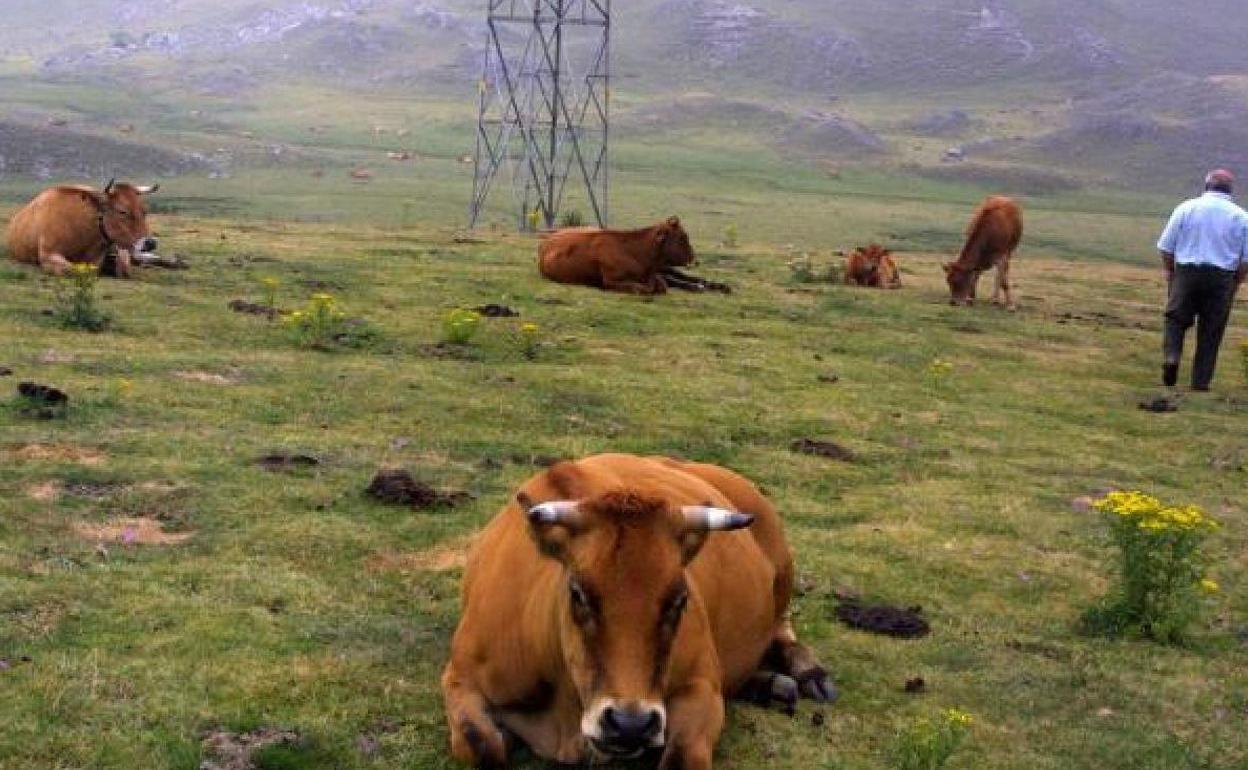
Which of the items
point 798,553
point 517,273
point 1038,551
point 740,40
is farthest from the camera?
point 740,40

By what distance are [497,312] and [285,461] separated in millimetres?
7657

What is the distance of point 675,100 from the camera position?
9525 cm

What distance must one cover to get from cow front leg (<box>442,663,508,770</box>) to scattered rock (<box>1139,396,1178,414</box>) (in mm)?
12082

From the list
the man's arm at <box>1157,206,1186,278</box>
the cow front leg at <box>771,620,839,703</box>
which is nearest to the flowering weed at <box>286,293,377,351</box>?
the cow front leg at <box>771,620,839,703</box>

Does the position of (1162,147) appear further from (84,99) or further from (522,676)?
(522,676)

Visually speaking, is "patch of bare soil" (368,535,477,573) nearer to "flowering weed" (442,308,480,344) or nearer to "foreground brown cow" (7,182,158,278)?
"flowering weed" (442,308,480,344)

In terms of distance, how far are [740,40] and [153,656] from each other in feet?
448

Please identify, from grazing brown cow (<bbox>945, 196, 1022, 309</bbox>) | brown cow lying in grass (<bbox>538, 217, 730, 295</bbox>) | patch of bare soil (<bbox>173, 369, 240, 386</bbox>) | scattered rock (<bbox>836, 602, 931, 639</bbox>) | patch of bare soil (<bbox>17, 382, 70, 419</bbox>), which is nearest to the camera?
scattered rock (<bbox>836, 602, 931, 639</bbox>)

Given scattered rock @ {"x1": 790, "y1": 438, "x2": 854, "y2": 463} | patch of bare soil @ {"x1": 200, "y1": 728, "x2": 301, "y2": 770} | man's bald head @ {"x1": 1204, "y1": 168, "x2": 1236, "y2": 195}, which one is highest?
man's bald head @ {"x1": 1204, "y1": 168, "x2": 1236, "y2": 195}

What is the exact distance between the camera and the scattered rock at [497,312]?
59.2ft

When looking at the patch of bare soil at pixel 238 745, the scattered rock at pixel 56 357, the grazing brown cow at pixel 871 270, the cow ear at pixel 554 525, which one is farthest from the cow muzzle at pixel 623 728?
the grazing brown cow at pixel 871 270

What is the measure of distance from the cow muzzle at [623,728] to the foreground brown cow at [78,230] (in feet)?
48.2

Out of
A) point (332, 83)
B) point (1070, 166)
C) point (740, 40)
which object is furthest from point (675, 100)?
point (740, 40)

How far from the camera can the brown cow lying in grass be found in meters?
21.5
